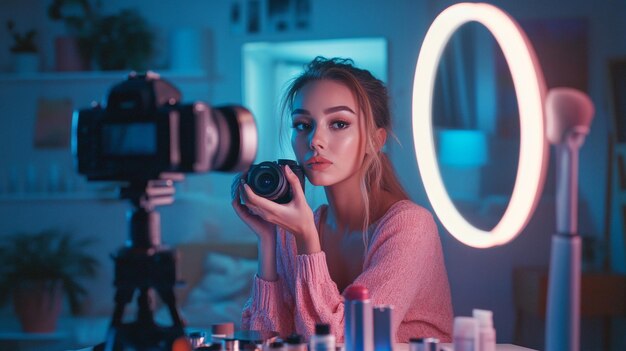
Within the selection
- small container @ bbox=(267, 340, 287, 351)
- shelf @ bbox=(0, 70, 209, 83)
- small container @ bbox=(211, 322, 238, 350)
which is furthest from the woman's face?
shelf @ bbox=(0, 70, 209, 83)

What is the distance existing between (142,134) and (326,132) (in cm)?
74

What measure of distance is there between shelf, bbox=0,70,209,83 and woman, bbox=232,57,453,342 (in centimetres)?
256

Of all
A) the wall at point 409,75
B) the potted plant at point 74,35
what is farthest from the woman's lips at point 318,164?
the potted plant at point 74,35

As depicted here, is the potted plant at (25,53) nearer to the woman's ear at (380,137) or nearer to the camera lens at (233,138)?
the woman's ear at (380,137)

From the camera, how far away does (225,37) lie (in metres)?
4.39

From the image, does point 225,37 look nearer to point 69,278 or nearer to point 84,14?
point 84,14

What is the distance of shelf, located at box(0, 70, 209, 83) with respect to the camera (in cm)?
424

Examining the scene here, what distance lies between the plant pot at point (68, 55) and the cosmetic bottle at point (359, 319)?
3583 mm

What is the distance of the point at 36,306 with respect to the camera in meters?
3.70

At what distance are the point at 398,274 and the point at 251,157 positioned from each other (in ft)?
1.88

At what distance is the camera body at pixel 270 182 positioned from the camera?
5.12ft

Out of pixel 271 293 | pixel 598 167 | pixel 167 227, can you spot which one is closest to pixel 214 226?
pixel 167 227

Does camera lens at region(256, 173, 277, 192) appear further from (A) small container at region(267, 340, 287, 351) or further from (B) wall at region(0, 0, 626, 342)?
(B) wall at region(0, 0, 626, 342)

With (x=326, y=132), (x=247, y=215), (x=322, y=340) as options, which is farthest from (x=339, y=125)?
(x=322, y=340)
